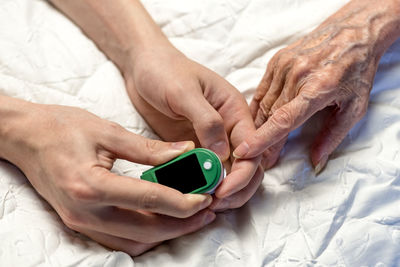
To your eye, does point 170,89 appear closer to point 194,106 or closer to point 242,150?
point 194,106

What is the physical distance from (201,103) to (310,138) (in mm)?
247

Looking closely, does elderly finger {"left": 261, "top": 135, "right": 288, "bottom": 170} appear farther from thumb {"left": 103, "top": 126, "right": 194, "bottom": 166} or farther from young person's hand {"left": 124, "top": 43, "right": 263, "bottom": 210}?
thumb {"left": 103, "top": 126, "right": 194, "bottom": 166}

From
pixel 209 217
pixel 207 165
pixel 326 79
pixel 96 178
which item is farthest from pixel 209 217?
pixel 326 79

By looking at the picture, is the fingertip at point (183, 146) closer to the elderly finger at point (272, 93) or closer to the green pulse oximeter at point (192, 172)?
the green pulse oximeter at point (192, 172)

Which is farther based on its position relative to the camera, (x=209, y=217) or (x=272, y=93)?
(x=272, y=93)

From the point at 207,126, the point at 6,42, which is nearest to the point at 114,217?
the point at 207,126

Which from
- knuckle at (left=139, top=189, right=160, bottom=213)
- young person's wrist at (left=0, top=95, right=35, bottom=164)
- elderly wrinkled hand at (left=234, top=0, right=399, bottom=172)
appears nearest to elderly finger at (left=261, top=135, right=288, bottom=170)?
elderly wrinkled hand at (left=234, top=0, right=399, bottom=172)

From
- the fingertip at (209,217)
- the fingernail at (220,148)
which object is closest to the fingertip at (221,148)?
the fingernail at (220,148)

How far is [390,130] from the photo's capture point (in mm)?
828

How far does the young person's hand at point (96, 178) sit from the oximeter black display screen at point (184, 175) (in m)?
0.02

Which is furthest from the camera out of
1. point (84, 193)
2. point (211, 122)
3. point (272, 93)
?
point (272, 93)

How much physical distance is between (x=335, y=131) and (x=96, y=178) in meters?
0.46

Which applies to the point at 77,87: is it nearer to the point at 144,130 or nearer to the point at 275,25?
the point at 144,130

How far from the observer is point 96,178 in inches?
25.0
